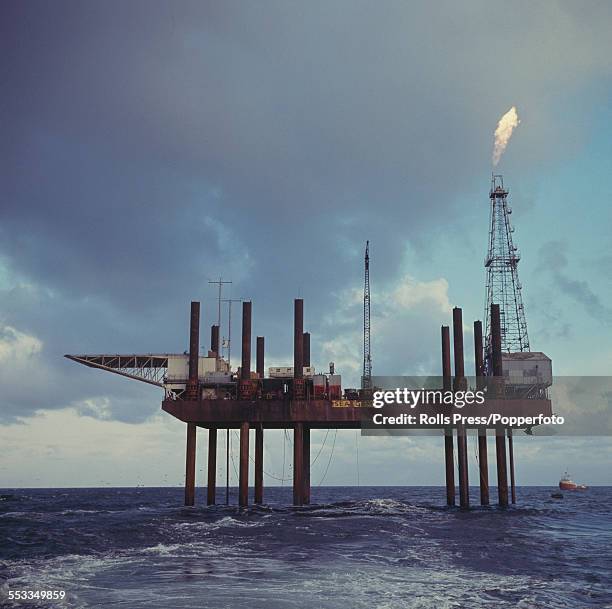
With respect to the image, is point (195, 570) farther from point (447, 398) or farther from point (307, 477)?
point (307, 477)

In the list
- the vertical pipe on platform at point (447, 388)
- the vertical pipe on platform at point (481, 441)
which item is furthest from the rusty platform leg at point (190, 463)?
the vertical pipe on platform at point (481, 441)

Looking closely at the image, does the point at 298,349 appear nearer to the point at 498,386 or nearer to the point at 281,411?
the point at 281,411

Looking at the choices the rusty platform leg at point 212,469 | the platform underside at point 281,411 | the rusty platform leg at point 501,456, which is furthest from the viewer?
the rusty platform leg at point 212,469

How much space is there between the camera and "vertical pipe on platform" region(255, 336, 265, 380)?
217 feet

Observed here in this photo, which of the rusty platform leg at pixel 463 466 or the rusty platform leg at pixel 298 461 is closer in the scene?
the rusty platform leg at pixel 298 461

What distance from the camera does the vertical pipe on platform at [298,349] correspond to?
57.5m

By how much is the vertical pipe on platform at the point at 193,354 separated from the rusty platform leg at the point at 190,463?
3.51 metres

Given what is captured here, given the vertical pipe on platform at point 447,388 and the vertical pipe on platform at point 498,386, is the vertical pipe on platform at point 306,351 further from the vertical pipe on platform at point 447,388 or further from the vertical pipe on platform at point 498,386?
→ the vertical pipe on platform at point 498,386

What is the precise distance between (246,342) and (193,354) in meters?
4.79

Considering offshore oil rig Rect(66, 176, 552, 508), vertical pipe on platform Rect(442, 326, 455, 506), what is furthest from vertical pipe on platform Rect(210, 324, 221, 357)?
vertical pipe on platform Rect(442, 326, 455, 506)

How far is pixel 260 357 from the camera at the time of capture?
6688cm

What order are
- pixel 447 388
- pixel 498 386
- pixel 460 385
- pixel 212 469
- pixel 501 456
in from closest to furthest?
pixel 447 388
pixel 460 385
pixel 498 386
pixel 501 456
pixel 212 469

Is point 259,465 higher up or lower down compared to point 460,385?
lower down

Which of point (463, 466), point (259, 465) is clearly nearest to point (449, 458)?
point (463, 466)
